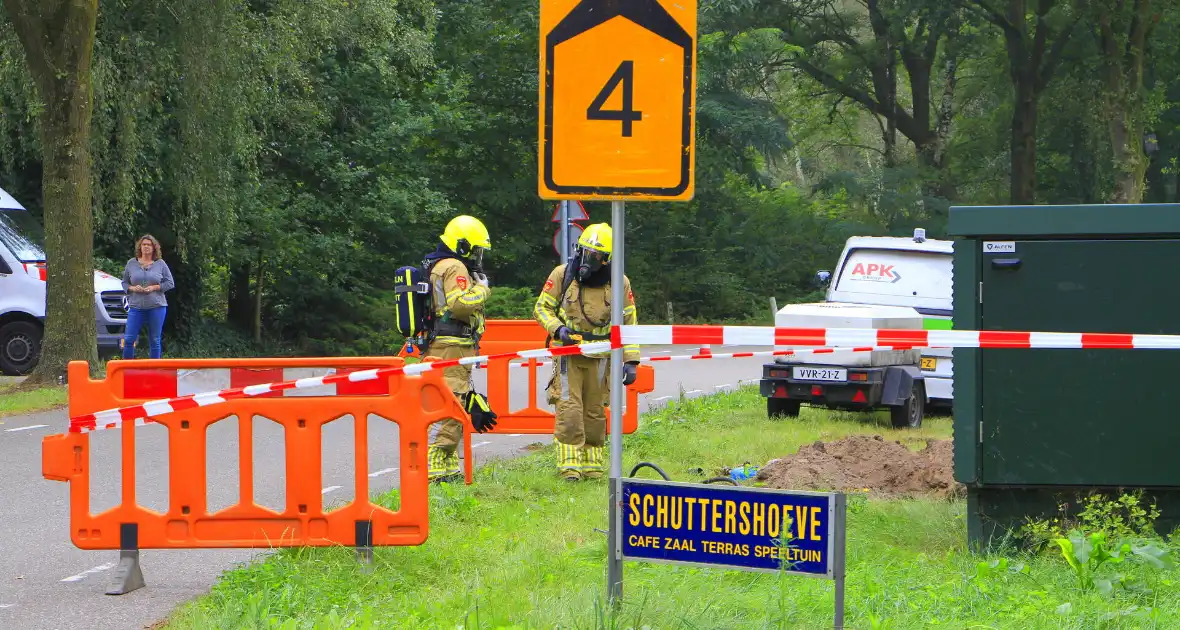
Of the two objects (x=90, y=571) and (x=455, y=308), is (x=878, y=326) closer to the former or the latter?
(x=455, y=308)

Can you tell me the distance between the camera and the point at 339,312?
97.3 feet

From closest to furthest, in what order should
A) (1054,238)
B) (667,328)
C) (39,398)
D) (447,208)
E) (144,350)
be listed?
(667,328)
(1054,238)
(39,398)
(144,350)
(447,208)

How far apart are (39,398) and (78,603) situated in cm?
977

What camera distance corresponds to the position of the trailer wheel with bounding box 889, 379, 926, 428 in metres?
13.7

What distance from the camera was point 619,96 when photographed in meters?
4.95

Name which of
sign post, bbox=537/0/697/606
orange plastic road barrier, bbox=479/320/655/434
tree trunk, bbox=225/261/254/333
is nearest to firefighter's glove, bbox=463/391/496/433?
orange plastic road barrier, bbox=479/320/655/434

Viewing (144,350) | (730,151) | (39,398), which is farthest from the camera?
(730,151)

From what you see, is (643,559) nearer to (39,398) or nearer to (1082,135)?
(39,398)

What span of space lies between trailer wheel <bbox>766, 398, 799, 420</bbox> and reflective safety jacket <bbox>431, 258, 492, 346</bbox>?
531cm

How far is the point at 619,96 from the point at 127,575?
10.9ft

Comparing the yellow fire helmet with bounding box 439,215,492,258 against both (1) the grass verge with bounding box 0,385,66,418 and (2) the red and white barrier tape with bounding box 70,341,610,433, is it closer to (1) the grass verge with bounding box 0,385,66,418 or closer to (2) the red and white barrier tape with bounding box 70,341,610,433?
(2) the red and white barrier tape with bounding box 70,341,610,433

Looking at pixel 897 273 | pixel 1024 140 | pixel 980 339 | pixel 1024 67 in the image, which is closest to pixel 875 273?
pixel 897 273

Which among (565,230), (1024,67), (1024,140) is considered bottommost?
(565,230)

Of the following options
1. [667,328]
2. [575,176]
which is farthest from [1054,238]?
[575,176]
